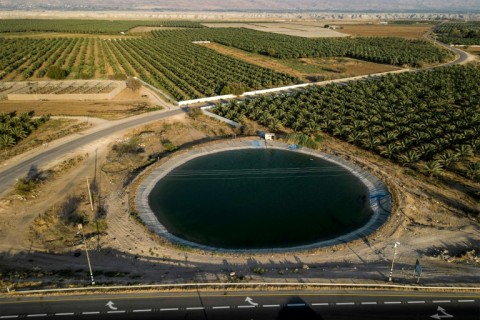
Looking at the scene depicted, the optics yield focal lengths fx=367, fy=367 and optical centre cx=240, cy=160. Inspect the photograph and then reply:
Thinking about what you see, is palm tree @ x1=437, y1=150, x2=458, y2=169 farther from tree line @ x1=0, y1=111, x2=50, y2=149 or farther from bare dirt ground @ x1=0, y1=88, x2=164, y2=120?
tree line @ x1=0, y1=111, x2=50, y2=149

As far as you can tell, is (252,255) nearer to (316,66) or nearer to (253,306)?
(253,306)

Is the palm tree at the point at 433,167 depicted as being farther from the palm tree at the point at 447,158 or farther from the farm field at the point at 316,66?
the farm field at the point at 316,66

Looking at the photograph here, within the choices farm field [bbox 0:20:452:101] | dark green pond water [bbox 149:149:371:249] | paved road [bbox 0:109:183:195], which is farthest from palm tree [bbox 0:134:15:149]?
farm field [bbox 0:20:452:101]

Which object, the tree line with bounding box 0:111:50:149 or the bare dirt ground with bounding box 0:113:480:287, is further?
the tree line with bounding box 0:111:50:149

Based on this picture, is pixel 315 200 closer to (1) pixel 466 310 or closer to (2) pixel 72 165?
(1) pixel 466 310

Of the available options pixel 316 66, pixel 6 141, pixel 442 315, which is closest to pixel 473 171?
pixel 442 315

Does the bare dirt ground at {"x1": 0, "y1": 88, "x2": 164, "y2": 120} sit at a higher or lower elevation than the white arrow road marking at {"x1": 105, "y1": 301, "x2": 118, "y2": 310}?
higher
